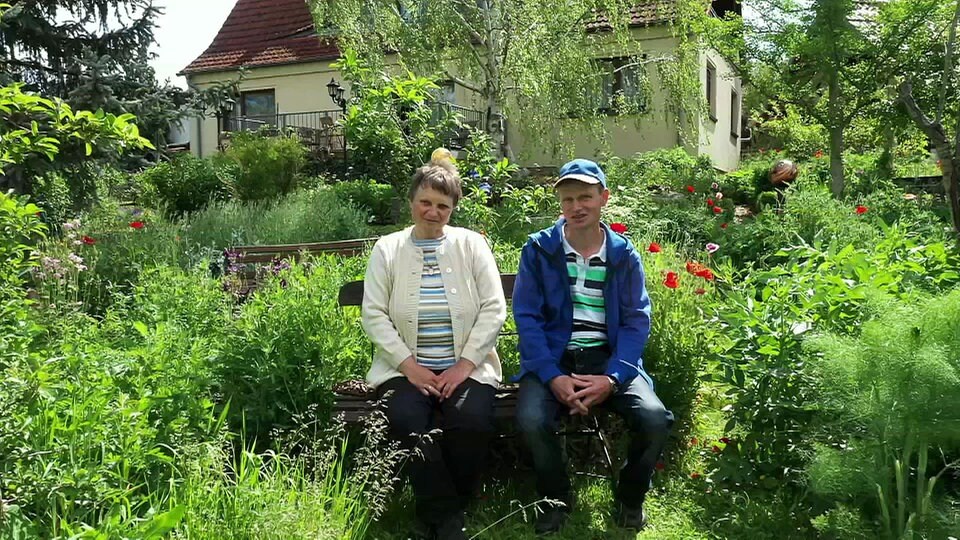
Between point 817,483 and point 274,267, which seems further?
point 274,267

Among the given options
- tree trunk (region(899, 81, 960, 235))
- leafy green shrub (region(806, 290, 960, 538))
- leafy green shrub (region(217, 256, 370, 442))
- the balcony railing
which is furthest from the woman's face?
the balcony railing

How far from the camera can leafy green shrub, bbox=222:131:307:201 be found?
40.2ft

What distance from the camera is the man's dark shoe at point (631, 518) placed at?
10.2 feet

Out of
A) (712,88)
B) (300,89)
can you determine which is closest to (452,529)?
(712,88)

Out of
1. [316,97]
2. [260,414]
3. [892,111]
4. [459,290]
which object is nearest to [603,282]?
[459,290]

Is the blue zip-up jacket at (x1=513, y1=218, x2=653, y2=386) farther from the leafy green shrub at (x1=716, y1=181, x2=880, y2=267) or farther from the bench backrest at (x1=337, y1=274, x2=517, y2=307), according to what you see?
the leafy green shrub at (x1=716, y1=181, x2=880, y2=267)

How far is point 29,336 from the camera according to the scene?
2668 millimetres

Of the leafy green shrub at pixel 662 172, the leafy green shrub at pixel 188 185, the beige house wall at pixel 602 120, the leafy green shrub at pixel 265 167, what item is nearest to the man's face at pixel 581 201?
the leafy green shrub at pixel 662 172

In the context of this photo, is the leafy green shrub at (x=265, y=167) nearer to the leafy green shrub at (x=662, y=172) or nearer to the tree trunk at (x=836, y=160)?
the leafy green shrub at (x=662, y=172)

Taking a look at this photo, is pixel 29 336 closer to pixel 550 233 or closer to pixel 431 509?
pixel 431 509

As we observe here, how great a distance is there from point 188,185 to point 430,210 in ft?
33.5

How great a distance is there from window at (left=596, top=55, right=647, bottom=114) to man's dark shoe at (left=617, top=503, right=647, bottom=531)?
9.02 metres

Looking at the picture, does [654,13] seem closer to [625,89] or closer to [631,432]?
[625,89]

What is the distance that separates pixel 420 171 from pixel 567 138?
8.92 m
